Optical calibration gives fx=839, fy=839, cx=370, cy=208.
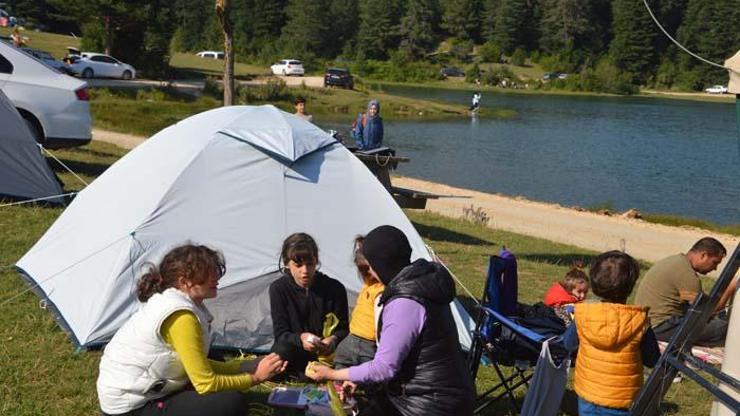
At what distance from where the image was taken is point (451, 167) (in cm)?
2825

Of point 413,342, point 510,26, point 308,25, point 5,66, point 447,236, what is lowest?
point 447,236

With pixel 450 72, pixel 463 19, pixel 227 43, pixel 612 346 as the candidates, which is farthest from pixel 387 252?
pixel 463 19

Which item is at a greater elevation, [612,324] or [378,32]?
[378,32]

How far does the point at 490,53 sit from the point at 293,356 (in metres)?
93.1

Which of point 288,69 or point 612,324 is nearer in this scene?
point 612,324

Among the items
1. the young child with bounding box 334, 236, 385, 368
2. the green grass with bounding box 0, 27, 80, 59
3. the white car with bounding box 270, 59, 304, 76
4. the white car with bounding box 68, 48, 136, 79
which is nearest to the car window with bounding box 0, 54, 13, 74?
the young child with bounding box 334, 236, 385, 368

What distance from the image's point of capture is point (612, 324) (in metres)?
3.94

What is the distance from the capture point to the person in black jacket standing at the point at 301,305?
16.6 feet

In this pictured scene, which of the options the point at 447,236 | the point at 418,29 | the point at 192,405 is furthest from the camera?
the point at 418,29

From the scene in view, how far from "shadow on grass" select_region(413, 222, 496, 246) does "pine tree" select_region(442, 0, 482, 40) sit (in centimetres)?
9492

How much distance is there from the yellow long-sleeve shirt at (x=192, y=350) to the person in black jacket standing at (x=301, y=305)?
4.38 ft

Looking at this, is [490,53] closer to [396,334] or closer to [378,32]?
[378,32]

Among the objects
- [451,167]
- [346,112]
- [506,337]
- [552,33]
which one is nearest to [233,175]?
[506,337]

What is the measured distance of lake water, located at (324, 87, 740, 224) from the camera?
24.7m
